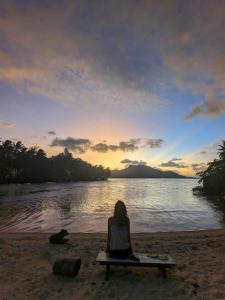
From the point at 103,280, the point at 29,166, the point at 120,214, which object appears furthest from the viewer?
the point at 29,166

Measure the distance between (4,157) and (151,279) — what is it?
12186 cm

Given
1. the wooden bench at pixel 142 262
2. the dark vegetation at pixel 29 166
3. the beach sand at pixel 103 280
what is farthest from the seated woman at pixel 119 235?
the dark vegetation at pixel 29 166

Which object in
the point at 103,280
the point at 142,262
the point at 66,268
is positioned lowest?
the point at 103,280

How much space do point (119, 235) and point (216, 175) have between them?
54.8 m

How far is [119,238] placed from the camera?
30.6 ft

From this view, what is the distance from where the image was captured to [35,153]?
14562 centimetres

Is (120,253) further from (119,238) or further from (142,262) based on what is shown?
(142,262)

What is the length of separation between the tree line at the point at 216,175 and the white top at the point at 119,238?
53835mm

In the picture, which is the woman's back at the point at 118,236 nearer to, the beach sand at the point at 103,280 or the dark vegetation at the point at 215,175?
the beach sand at the point at 103,280

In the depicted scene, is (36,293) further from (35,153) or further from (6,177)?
(35,153)

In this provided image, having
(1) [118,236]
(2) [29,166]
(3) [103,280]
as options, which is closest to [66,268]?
(3) [103,280]

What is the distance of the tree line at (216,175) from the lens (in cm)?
5978

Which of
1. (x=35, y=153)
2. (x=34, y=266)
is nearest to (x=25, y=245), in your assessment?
(x=34, y=266)

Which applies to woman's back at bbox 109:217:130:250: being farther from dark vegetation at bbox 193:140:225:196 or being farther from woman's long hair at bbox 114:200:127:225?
dark vegetation at bbox 193:140:225:196
